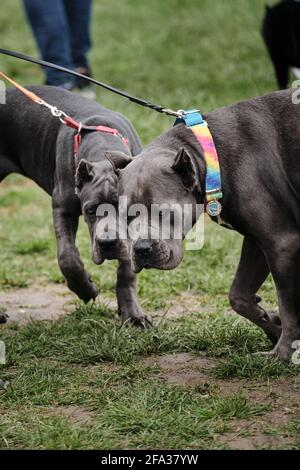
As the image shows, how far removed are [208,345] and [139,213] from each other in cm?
102

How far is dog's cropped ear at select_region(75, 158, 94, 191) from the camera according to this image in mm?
4371

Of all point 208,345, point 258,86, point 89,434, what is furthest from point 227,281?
point 258,86

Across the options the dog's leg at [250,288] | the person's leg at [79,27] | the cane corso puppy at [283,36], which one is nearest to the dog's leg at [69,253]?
the dog's leg at [250,288]

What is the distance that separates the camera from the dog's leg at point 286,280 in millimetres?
4023

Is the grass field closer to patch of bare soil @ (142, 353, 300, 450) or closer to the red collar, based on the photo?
patch of bare soil @ (142, 353, 300, 450)

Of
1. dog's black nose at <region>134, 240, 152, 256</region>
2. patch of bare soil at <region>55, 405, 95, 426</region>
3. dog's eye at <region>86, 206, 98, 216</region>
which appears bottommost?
patch of bare soil at <region>55, 405, 95, 426</region>

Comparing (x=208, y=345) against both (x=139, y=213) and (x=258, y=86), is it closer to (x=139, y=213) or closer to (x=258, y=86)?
(x=139, y=213)

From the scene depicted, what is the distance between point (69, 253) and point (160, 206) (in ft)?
3.89

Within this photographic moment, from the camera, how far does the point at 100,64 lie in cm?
1144

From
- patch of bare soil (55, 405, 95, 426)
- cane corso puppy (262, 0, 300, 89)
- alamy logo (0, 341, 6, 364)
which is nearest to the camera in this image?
patch of bare soil (55, 405, 95, 426)

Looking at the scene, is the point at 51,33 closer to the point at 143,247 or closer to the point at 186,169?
the point at 186,169

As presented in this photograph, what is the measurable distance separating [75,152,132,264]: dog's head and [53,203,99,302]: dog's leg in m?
0.44

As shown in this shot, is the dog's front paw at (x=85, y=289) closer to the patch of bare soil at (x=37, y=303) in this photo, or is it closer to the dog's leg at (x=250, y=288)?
the patch of bare soil at (x=37, y=303)

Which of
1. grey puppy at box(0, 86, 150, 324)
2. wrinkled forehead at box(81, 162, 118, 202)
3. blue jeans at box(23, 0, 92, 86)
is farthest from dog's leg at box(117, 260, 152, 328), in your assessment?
blue jeans at box(23, 0, 92, 86)
